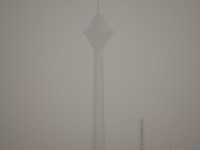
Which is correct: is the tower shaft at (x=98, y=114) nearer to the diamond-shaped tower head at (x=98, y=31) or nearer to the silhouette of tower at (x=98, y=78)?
the silhouette of tower at (x=98, y=78)

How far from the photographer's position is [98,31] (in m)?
66.3

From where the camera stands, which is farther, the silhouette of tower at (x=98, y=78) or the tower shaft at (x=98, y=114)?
the silhouette of tower at (x=98, y=78)

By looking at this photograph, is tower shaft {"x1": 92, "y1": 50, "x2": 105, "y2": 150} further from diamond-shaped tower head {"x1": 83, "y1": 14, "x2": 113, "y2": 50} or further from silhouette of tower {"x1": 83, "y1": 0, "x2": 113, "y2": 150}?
diamond-shaped tower head {"x1": 83, "y1": 14, "x2": 113, "y2": 50}

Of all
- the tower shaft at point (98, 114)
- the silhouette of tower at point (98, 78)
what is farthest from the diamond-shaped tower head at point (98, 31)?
the tower shaft at point (98, 114)

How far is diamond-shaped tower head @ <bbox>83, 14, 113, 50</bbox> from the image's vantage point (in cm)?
6562

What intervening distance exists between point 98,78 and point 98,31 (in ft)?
20.5

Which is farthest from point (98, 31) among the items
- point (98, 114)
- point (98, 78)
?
point (98, 114)

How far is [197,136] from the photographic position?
90.6 meters

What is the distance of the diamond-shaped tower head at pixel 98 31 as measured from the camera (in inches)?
2584

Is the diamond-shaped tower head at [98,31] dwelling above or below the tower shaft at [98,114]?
above

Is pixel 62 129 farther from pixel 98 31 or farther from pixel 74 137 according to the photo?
pixel 98 31

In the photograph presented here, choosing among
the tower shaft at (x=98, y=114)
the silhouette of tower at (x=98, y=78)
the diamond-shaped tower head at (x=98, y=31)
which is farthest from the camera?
the diamond-shaped tower head at (x=98, y=31)

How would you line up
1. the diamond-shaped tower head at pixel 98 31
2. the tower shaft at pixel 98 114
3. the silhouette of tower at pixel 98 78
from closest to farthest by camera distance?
1. the tower shaft at pixel 98 114
2. the silhouette of tower at pixel 98 78
3. the diamond-shaped tower head at pixel 98 31

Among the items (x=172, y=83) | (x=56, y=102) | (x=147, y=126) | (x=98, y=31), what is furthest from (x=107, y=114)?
(x=98, y=31)
